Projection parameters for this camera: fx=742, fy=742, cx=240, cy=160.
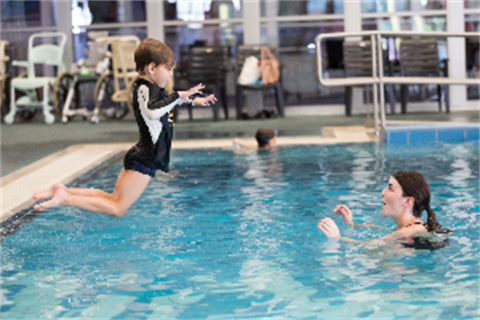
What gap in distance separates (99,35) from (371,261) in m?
9.31

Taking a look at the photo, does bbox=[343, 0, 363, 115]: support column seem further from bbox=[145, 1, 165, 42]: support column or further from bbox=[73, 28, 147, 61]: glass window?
bbox=[73, 28, 147, 61]: glass window

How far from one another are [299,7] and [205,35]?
5.17ft

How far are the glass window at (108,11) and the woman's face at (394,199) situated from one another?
375 inches

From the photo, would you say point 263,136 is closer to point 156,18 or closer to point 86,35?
point 156,18

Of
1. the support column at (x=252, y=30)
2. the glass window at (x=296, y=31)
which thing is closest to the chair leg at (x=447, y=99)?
the glass window at (x=296, y=31)

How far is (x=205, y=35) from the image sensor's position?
1195cm

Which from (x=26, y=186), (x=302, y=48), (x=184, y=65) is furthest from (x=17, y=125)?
(x=26, y=186)

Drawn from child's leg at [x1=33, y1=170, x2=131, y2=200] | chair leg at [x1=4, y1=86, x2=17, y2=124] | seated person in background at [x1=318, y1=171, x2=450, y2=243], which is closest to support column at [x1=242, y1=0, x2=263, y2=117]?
chair leg at [x1=4, y1=86, x2=17, y2=124]

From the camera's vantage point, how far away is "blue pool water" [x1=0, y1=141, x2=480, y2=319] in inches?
100.0

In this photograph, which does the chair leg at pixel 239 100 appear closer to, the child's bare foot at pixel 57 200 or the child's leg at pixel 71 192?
the child's leg at pixel 71 192

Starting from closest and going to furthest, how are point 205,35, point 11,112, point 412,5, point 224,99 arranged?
point 11,112, point 224,99, point 412,5, point 205,35

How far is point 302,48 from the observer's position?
11.8 m

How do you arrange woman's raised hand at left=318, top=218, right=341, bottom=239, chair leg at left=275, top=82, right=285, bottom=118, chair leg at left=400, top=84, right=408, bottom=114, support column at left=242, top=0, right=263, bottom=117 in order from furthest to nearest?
support column at left=242, top=0, right=263, bottom=117
chair leg at left=400, top=84, right=408, bottom=114
chair leg at left=275, top=82, right=285, bottom=118
woman's raised hand at left=318, top=218, right=341, bottom=239

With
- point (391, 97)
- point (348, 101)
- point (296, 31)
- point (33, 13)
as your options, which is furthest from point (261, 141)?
point (33, 13)
